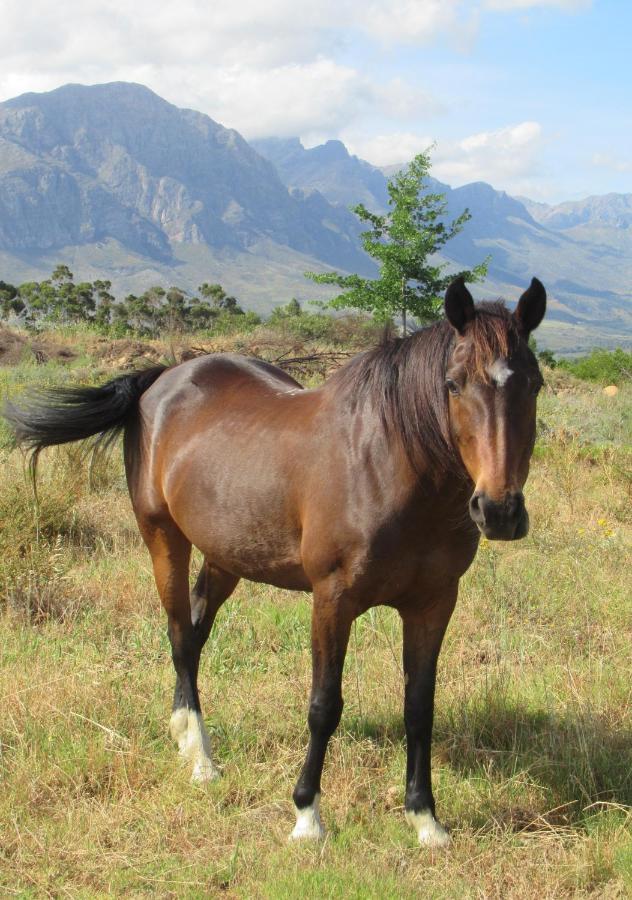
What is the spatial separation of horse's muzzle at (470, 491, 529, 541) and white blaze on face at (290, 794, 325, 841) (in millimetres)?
1487

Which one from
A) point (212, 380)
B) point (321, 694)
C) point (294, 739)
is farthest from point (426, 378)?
point (294, 739)

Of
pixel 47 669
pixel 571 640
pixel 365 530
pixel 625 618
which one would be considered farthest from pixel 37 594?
pixel 625 618

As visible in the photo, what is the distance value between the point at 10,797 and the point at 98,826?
40 cm

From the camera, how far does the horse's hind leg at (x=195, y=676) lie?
3742mm

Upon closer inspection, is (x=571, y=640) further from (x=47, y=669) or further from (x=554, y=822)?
(x=47, y=669)

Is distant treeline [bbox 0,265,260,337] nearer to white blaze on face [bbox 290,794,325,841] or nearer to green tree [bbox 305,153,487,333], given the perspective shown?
green tree [bbox 305,153,487,333]

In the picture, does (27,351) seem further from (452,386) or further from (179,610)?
(452,386)

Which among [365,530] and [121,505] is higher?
[365,530]

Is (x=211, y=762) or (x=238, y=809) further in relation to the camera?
(x=211, y=762)

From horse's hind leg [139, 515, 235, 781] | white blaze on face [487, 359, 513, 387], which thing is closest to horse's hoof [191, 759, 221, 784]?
horse's hind leg [139, 515, 235, 781]

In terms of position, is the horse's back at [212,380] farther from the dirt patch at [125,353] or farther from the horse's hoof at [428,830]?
the dirt patch at [125,353]

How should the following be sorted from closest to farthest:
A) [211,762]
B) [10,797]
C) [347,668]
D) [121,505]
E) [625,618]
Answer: [10,797], [211,762], [347,668], [625,618], [121,505]

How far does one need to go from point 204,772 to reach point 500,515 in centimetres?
203

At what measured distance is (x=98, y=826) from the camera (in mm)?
3162
